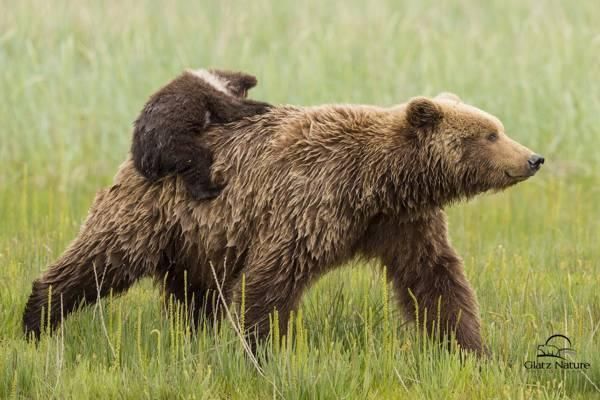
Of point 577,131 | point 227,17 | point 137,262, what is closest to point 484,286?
point 137,262

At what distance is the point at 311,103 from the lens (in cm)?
1135

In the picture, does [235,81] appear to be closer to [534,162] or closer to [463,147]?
[463,147]

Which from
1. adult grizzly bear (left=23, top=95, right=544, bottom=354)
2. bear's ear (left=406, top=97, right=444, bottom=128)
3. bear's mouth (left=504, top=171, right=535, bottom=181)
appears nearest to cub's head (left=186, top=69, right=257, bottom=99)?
adult grizzly bear (left=23, top=95, right=544, bottom=354)

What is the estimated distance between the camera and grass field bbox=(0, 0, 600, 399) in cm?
512

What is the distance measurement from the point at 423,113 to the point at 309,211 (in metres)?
0.79

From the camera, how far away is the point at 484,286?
6992mm

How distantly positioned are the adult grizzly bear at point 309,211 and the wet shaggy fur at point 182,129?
0.25 ft

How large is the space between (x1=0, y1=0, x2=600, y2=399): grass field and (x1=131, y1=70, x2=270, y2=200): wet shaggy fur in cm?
79

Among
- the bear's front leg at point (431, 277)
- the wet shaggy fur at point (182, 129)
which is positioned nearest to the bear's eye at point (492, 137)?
the bear's front leg at point (431, 277)

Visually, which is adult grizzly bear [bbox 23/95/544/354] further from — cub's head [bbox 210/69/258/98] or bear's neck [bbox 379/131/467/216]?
cub's head [bbox 210/69/258/98]

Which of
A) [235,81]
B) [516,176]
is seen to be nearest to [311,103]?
[235,81]

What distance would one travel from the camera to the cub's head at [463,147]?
5918 millimetres

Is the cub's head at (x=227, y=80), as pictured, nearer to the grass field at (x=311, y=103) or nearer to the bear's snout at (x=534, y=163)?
the grass field at (x=311, y=103)

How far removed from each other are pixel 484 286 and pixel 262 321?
6.15 ft
